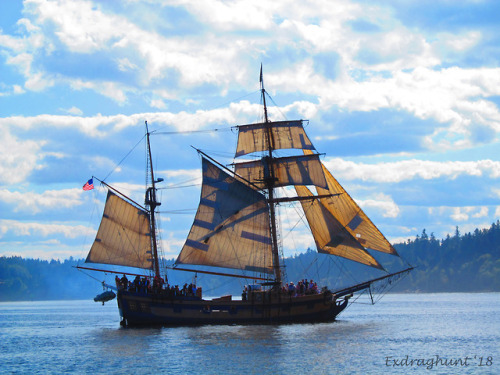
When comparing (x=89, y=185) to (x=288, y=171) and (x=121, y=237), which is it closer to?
(x=121, y=237)

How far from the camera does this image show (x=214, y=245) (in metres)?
77.8

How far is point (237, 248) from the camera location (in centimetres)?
7838

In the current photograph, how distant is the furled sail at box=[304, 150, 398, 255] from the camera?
76.6m

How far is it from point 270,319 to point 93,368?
87.7 feet

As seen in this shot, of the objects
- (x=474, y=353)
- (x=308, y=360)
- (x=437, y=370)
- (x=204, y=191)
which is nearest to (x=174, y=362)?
(x=308, y=360)

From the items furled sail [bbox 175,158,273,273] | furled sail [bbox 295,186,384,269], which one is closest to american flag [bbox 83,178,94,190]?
furled sail [bbox 175,158,273,273]

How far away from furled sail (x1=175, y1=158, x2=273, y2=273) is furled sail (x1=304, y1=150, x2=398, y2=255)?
6999 mm

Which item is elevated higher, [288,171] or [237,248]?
[288,171]

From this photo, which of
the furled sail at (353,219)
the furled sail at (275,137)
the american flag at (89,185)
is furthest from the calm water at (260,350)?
the furled sail at (275,137)

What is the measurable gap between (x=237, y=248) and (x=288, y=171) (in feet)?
35.9

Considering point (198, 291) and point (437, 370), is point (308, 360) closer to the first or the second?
point (437, 370)

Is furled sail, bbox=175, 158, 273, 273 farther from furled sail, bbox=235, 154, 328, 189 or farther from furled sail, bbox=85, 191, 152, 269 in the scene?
furled sail, bbox=85, 191, 152, 269

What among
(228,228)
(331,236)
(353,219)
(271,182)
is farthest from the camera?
(271,182)

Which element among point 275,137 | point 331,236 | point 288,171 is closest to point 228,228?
point 288,171
